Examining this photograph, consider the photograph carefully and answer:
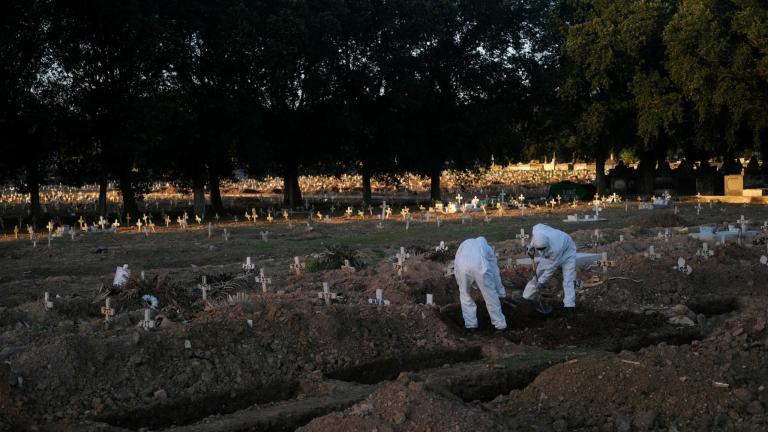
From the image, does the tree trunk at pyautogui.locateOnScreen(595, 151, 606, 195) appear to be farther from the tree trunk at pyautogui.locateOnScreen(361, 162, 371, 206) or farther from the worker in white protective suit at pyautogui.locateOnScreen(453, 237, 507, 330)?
the worker in white protective suit at pyautogui.locateOnScreen(453, 237, 507, 330)

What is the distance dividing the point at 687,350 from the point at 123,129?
27035 millimetres

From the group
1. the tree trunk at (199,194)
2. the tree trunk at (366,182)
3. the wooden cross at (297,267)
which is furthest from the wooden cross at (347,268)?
the tree trunk at (366,182)

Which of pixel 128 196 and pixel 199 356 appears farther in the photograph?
pixel 128 196

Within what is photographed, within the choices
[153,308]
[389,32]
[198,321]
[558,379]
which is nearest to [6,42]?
[389,32]

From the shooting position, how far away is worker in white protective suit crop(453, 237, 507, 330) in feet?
39.3

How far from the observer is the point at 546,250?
1312 centimetres

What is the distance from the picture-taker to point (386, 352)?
36.4 ft

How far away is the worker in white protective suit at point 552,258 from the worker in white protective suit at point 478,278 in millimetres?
1146

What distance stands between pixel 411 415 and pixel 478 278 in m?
5.06

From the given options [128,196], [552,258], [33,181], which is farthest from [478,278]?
[33,181]

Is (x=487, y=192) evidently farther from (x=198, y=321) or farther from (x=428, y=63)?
(x=198, y=321)

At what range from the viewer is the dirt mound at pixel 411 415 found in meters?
6.98

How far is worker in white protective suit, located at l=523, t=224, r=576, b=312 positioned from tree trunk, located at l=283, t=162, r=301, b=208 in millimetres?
27448

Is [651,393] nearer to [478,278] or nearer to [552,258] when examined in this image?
[478,278]
